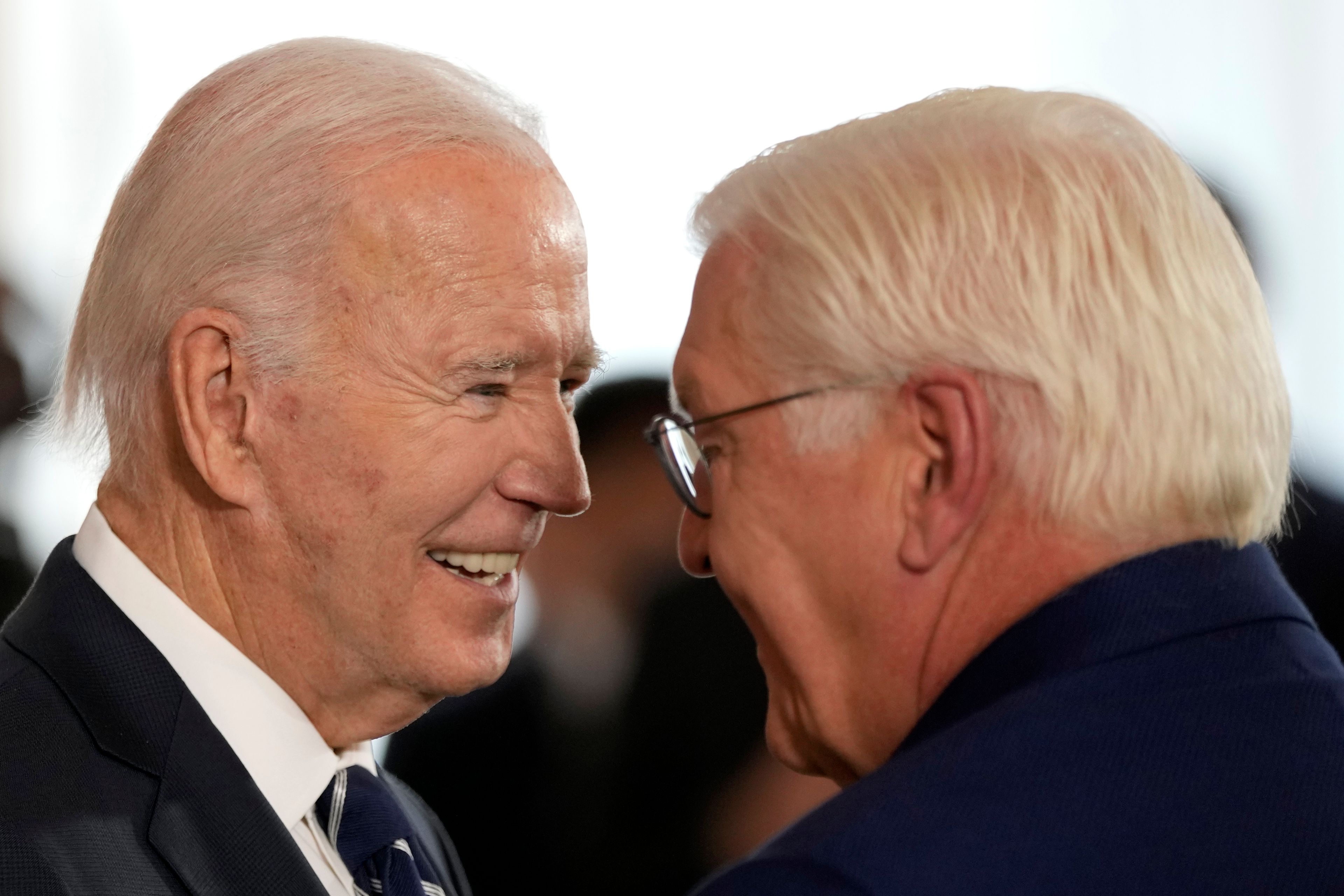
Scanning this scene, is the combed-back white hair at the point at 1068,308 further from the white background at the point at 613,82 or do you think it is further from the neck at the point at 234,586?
the white background at the point at 613,82

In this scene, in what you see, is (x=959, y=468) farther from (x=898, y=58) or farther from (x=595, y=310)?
(x=898, y=58)

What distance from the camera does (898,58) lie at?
131 inches

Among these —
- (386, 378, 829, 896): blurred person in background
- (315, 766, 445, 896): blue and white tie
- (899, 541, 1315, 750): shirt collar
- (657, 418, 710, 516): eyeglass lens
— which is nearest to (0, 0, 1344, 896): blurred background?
(386, 378, 829, 896): blurred person in background

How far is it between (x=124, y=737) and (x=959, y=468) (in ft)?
3.15

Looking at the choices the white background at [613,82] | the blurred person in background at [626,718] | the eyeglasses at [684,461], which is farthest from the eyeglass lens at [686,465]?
the white background at [613,82]

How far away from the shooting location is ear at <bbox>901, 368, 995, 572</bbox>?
1.18 meters

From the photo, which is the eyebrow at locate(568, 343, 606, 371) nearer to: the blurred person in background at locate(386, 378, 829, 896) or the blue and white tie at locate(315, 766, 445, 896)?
the blue and white tie at locate(315, 766, 445, 896)

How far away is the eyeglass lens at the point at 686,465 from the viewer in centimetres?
150

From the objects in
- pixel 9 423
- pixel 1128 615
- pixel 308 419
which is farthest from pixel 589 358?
pixel 9 423

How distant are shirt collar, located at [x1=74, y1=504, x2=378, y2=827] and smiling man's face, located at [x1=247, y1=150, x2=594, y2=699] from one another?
8cm

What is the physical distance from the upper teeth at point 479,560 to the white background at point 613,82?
4.45 ft

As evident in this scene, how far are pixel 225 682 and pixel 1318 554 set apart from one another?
2486mm

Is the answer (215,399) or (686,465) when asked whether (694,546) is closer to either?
(686,465)

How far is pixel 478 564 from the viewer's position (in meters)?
1.75
